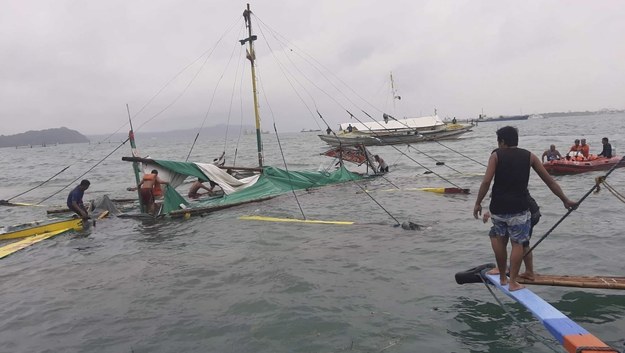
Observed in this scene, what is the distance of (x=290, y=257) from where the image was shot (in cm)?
1040

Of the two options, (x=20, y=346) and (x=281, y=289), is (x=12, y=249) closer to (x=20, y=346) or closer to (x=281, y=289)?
(x=20, y=346)

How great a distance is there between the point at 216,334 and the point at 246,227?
7.45 meters

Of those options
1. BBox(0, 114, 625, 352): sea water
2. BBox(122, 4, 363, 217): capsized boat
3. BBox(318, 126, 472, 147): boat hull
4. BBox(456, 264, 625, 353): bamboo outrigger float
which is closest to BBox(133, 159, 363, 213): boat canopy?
BBox(122, 4, 363, 217): capsized boat

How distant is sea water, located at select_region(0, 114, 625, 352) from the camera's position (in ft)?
20.4

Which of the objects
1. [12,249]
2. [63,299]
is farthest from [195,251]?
[12,249]

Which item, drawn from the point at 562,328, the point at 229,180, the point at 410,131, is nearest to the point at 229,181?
the point at 229,180

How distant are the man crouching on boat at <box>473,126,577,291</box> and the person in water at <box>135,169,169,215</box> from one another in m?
12.9

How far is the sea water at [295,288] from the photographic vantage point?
6.23 meters

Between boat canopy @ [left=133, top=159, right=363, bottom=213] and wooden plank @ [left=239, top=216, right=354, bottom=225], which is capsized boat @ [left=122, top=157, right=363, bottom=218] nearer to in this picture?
boat canopy @ [left=133, top=159, right=363, bottom=213]

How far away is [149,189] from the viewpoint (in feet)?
52.0

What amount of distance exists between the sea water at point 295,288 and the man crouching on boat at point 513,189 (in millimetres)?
1229

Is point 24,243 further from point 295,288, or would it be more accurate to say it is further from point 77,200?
point 295,288

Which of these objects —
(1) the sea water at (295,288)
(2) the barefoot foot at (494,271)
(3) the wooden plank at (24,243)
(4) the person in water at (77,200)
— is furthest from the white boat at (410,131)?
(2) the barefoot foot at (494,271)

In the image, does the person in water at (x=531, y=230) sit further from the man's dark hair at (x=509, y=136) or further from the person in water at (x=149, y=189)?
the person in water at (x=149, y=189)
